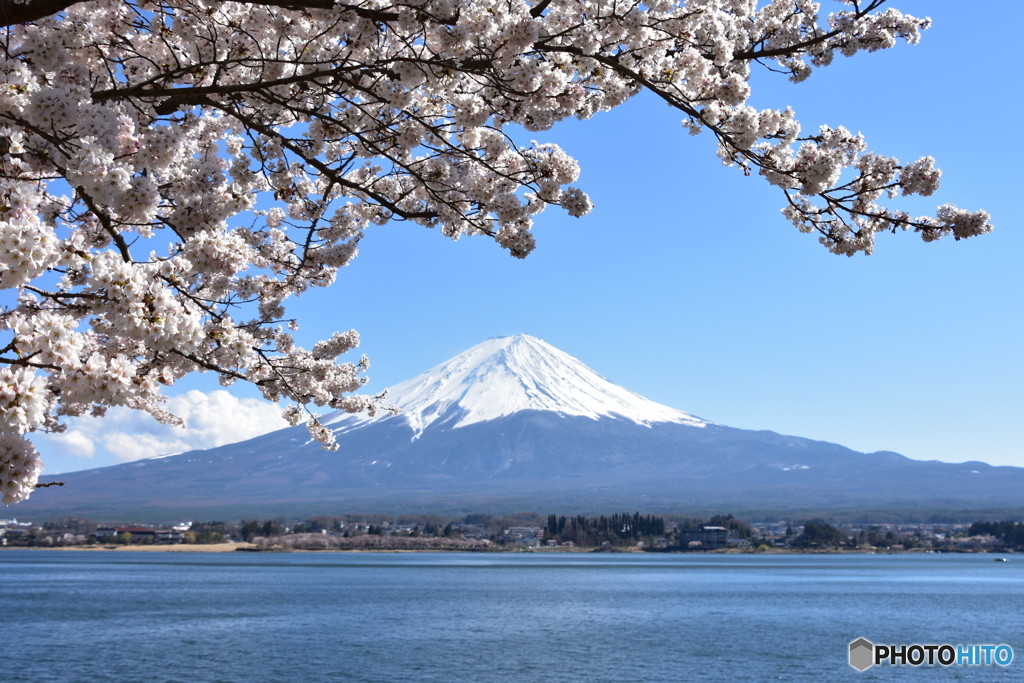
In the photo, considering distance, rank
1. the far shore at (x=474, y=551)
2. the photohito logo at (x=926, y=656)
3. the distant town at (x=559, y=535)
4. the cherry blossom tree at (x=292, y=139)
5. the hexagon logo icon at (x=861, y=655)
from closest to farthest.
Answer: the cherry blossom tree at (x=292, y=139)
the hexagon logo icon at (x=861, y=655)
the photohito logo at (x=926, y=656)
the distant town at (x=559, y=535)
the far shore at (x=474, y=551)

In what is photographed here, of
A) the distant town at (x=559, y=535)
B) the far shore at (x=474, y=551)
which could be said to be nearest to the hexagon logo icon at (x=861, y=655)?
the distant town at (x=559, y=535)

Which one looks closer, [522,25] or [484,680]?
[522,25]

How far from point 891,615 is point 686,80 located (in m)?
46.8

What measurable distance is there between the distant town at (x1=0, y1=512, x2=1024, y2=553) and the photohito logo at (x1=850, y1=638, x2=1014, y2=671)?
103 metres

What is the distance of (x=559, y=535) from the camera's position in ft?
455

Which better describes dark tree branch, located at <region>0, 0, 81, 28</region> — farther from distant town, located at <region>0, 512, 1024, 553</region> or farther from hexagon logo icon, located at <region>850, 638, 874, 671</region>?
distant town, located at <region>0, 512, 1024, 553</region>

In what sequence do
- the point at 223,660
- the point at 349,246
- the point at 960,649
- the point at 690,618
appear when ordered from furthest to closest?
the point at 690,618
the point at 960,649
the point at 223,660
the point at 349,246

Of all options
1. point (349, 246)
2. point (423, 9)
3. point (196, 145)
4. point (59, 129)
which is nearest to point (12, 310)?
point (196, 145)

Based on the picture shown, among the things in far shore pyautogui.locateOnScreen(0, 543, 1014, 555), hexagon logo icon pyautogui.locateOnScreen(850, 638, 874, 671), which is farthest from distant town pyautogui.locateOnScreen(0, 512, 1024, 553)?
hexagon logo icon pyautogui.locateOnScreen(850, 638, 874, 671)

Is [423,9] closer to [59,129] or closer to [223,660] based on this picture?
[59,129]

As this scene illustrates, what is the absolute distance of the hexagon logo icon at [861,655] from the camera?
26.8 m

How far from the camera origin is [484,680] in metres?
23.8

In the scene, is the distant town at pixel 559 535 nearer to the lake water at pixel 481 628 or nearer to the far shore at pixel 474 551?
the far shore at pixel 474 551

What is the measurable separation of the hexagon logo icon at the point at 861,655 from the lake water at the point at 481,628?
431mm
